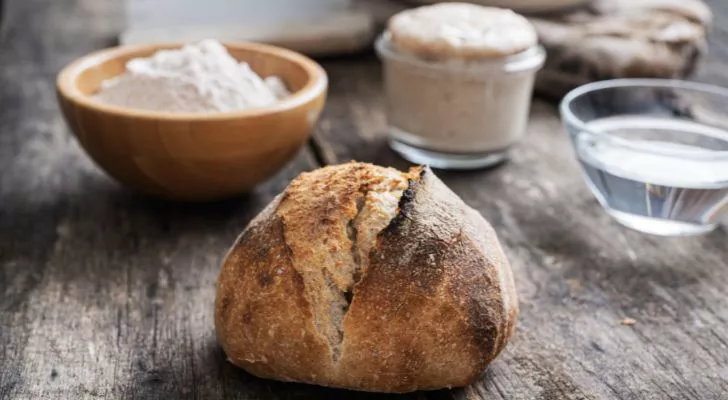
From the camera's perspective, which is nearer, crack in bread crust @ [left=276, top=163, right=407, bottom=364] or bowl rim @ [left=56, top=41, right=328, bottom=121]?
crack in bread crust @ [left=276, top=163, right=407, bottom=364]

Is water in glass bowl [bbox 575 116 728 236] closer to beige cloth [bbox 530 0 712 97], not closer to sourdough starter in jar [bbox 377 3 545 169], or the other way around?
sourdough starter in jar [bbox 377 3 545 169]

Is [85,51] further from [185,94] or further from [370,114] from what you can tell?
[185,94]

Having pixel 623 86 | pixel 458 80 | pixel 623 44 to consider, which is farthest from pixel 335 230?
pixel 623 44

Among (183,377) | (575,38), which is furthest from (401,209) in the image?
(575,38)

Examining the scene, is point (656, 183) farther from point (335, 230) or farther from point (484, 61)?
point (335, 230)

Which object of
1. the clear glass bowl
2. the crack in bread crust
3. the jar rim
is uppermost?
the crack in bread crust

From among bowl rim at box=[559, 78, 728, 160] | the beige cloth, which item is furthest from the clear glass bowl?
the beige cloth
